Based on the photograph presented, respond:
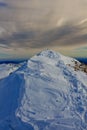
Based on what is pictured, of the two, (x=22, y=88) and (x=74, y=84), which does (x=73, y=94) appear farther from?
(x=22, y=88)

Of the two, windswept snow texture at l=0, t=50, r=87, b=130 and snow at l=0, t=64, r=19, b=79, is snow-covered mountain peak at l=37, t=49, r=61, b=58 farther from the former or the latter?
snow at l=0, t=64, r=19, b=79

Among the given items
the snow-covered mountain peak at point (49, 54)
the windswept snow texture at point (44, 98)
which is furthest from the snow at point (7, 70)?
the windswept snow texture at point (44, 98)

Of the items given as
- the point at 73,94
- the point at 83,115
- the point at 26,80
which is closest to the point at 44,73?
the point at 26,80

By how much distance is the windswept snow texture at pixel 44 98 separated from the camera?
2350 cm

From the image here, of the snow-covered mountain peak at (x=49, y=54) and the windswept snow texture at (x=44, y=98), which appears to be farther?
the snow-covered mountain peak at (x=49, y=54)

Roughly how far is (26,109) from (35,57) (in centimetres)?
914

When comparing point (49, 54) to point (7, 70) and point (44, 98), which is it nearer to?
point (44, 98)

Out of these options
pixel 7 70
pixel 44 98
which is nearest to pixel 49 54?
pixel 44 98

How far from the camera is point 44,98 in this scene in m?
25.6

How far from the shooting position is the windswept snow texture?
23.5 meters

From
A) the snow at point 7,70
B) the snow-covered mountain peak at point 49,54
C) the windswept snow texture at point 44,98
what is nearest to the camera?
the windswept snow texture at point 44,98

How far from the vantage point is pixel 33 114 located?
2434cm

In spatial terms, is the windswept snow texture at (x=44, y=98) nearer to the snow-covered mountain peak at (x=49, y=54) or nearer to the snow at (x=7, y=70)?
the snow-covered mountain peak at (x=49, y=54)

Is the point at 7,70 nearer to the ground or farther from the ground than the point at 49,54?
nearer to the ground
